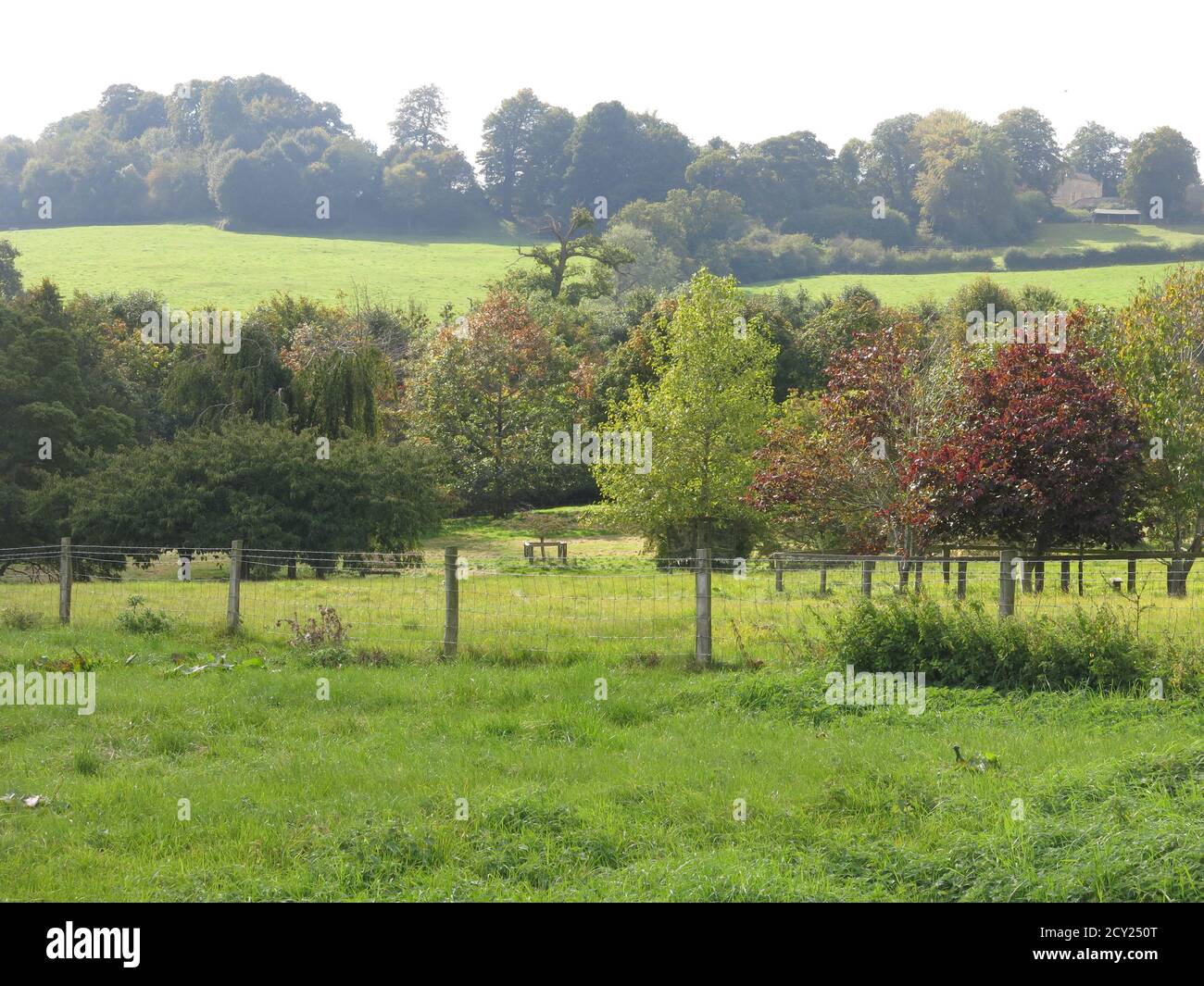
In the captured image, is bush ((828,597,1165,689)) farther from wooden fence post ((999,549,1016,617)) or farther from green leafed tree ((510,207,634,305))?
green leafed tree ((510,207,634,305))

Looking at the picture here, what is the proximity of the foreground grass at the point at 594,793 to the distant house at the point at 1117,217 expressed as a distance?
104489 millimetres

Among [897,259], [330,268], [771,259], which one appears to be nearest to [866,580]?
[330,268]

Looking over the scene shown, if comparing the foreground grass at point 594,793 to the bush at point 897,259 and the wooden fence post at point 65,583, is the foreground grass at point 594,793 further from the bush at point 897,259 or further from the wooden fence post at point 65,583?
the bush at point 897,259

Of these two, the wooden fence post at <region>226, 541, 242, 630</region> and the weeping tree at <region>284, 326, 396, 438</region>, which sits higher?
the weeping tree at <region>284, 326, 396, 438</region>

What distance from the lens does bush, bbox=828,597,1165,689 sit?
10.6 meters

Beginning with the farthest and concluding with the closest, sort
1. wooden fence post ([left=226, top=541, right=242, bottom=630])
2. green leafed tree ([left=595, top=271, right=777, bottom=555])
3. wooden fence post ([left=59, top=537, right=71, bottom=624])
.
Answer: green leafed tree ([left=595, top=271, right=777, bottom=555]), wooden fence post ([left=59, top=537, right=71, bottom=624]), wooden fence post ([left=226, top=541, right=242, bottom=630])

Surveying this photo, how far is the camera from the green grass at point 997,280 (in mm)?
71938

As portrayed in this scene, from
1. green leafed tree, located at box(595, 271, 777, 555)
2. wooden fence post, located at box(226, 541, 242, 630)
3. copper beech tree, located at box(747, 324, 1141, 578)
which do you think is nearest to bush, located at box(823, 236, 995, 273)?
green leafed tree, located at box(595, 271, 777, 555)

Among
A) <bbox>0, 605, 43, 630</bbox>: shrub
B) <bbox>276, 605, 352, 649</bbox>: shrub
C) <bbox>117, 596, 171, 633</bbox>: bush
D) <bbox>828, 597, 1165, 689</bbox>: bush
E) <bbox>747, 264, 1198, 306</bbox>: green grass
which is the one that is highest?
<bbox>747, 264, 1198, 306</bbox>: green grass

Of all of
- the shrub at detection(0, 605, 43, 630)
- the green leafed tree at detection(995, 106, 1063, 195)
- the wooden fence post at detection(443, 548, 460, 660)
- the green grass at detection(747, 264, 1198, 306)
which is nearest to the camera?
the wooden fence post at detection(443, 548, 460, 660)

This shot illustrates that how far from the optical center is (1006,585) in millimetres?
12039

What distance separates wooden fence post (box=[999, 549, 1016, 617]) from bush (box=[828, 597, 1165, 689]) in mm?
547

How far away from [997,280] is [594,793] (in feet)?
265
